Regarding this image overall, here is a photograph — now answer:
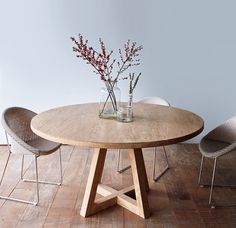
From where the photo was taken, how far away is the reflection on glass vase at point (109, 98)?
7.12 feet

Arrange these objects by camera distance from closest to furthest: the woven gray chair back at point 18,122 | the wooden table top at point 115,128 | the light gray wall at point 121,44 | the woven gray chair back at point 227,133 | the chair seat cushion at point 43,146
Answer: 1. the wooden table top at point 115,128
2. the chair seat cushion at point 43,146
3. the woven gray chair back at point 18,122
4. the woven gray chair back at point 227,133
5. the light gray wall at point 121,44

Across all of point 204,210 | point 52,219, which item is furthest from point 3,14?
point 204,210

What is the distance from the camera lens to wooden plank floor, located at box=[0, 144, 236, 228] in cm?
213

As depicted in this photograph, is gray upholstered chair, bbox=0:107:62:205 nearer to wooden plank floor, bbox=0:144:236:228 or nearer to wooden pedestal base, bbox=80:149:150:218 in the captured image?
wooden plank floor, bbox=0:144:236:228

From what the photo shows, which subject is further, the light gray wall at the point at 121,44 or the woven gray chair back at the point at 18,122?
the light gray wall at the point at 121,44

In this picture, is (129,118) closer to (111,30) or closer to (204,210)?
(204,210)

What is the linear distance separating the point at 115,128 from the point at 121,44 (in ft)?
6.43

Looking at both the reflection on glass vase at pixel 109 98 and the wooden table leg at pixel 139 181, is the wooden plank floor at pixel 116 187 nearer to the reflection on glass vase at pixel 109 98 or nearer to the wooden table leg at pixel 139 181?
the wooden table leg at pixel 139 181

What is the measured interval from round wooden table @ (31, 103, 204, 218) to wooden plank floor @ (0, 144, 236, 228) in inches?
4.6

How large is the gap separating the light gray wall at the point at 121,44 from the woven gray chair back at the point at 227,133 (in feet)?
3.65

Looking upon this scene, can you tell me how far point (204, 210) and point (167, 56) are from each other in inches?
79.1

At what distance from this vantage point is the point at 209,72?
3.69 meters

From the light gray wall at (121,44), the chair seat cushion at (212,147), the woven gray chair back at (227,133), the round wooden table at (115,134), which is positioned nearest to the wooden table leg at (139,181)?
the round wooden table at (115,134)

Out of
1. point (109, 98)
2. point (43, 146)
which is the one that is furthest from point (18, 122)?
point (109, 98)
